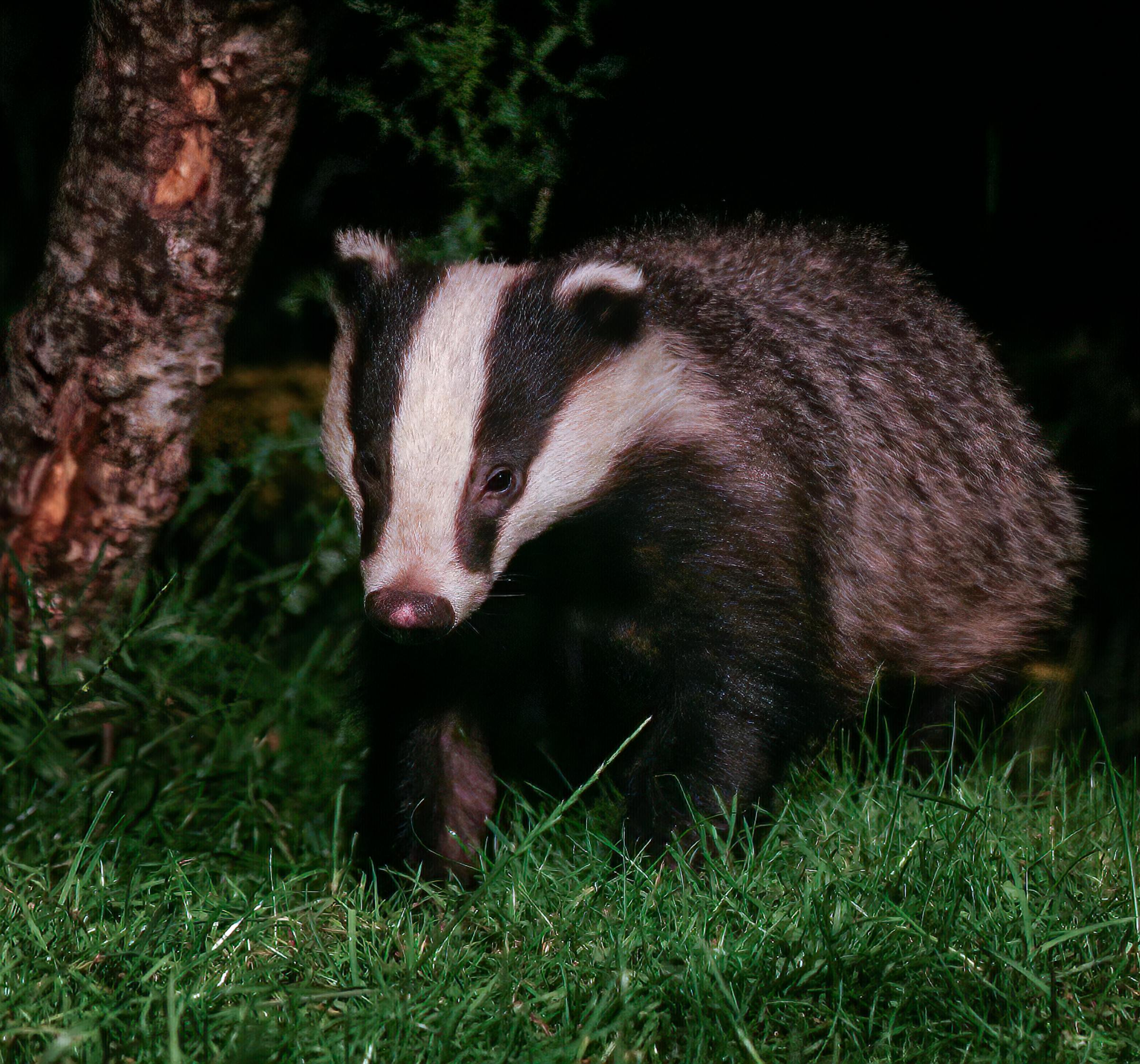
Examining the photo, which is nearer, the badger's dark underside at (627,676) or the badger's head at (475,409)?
the badger's head at (475,409)

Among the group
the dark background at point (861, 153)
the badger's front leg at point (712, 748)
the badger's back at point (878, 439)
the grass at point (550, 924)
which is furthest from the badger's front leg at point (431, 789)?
the dark background at point (861, 153)

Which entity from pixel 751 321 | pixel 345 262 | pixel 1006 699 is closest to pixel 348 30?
pixel 345 262

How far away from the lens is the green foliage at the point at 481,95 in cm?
293

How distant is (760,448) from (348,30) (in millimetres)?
1429

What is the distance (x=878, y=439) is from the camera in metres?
3.10

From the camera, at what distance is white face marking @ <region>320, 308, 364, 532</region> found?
2.70m

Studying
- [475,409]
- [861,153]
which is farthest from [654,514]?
[861,153]

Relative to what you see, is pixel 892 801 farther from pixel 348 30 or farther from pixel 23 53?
pixel 23 53

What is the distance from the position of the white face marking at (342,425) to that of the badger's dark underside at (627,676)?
38 centimetres

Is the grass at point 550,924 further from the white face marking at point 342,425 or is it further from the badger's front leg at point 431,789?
the white face marking at point 342,425

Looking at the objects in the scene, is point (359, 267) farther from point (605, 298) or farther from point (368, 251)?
point (605, 298)

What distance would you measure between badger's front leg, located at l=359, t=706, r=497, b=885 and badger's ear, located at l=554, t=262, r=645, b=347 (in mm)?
970

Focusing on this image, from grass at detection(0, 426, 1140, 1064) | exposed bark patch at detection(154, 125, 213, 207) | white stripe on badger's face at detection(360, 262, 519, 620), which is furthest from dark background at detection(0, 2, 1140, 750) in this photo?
grass at detection(0, 426, 1140, 1064)

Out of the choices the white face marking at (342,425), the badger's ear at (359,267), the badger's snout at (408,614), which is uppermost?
the badger's ear at (359,267)
